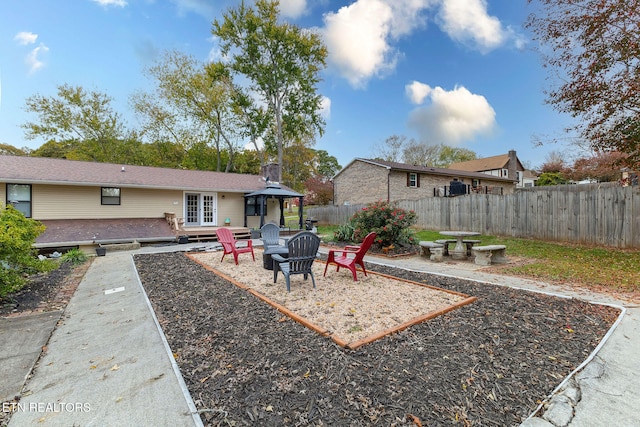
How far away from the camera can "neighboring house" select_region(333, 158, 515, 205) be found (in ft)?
68.3

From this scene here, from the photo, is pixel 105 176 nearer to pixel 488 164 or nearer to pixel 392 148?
pixel 392 148

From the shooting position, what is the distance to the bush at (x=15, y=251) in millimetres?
4324

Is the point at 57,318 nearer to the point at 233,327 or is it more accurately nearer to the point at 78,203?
the point at 233,327

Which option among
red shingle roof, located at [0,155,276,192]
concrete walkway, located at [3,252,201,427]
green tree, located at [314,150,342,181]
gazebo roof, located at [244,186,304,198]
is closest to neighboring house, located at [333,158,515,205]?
gazebo roof, located at [244,186,304,198]

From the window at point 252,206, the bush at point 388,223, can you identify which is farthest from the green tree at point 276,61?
the bush at point 388,223

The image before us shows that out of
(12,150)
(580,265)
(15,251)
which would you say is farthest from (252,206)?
(12,150)

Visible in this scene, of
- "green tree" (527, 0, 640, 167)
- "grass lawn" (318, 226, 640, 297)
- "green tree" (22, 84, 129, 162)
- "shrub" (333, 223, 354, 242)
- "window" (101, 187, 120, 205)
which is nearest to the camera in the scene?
"grass lawn" (318, 226, 640, 297)

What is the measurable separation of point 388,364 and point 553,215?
10.3 m

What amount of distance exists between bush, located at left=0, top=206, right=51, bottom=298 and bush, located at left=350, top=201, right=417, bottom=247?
829 centimetres

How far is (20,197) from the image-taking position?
11.0 metres

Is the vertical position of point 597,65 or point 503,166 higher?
point 503,166

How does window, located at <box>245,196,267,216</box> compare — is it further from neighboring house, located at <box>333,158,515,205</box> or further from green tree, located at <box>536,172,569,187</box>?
green tree, located at <box>536,172,569,187</box>

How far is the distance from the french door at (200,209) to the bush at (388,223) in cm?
916

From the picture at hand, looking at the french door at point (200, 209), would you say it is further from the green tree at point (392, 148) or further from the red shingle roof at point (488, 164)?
the red shingle roof at point (488, 164)
